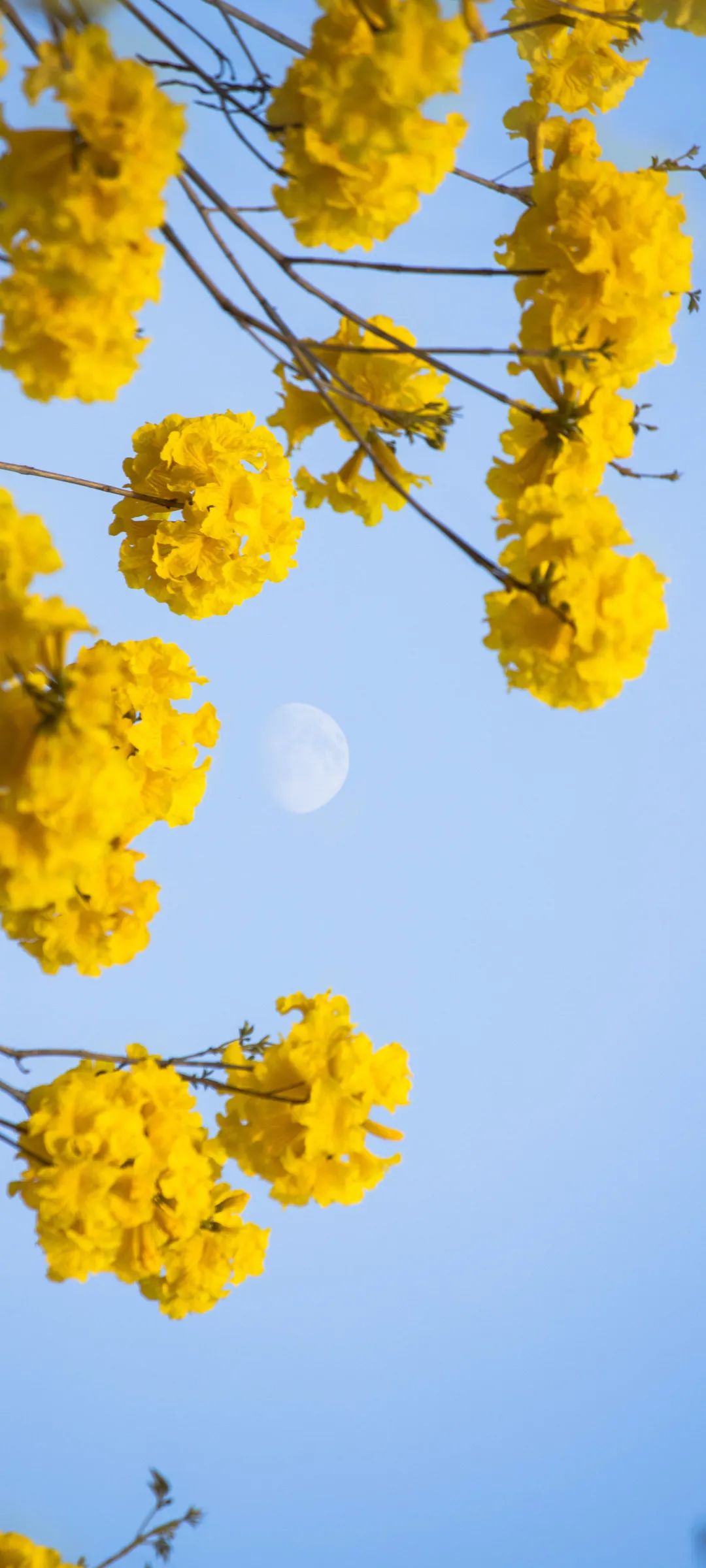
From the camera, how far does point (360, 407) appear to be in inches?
62.6

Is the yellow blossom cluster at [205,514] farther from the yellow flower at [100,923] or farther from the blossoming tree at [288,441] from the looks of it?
the yellow flower at [100,923]

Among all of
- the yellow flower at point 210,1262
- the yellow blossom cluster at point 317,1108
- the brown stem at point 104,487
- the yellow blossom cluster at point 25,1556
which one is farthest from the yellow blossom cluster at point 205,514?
the yellow blossom cluster at point 25,1556

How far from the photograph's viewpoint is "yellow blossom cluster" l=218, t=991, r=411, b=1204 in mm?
1578

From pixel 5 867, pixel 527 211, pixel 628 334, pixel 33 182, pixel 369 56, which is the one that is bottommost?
pixel 5 867

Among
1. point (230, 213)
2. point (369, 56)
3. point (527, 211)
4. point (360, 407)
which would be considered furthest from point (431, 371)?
point (369, 56)

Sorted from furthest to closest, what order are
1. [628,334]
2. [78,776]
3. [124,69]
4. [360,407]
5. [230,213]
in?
[360,407] → [628,334] → [230,213] → [78,776] → [124,69]

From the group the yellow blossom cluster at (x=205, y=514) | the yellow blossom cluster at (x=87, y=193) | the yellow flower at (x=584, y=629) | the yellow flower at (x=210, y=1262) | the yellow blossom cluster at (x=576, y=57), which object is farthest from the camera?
the yellow blossom cluster at (x=205, y=514)

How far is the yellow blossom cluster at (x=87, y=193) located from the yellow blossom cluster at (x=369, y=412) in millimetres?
349

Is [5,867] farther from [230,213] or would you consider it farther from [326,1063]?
[230,213]

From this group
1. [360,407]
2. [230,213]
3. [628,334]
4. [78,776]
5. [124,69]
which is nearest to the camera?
[124,69]

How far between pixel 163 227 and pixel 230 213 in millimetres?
156

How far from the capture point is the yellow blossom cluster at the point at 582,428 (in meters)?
1.29

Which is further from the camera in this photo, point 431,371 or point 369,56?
point 431,371

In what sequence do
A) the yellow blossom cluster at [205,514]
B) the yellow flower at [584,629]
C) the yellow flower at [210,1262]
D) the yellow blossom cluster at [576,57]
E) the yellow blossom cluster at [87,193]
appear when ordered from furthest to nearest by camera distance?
the yellow blossom cluster at [205,514], the yellow blossom cluster at [576,57], the yellow flower at [210,1262], the yellow flower at [584,629], the yellow blossom cluster at [87,193]
